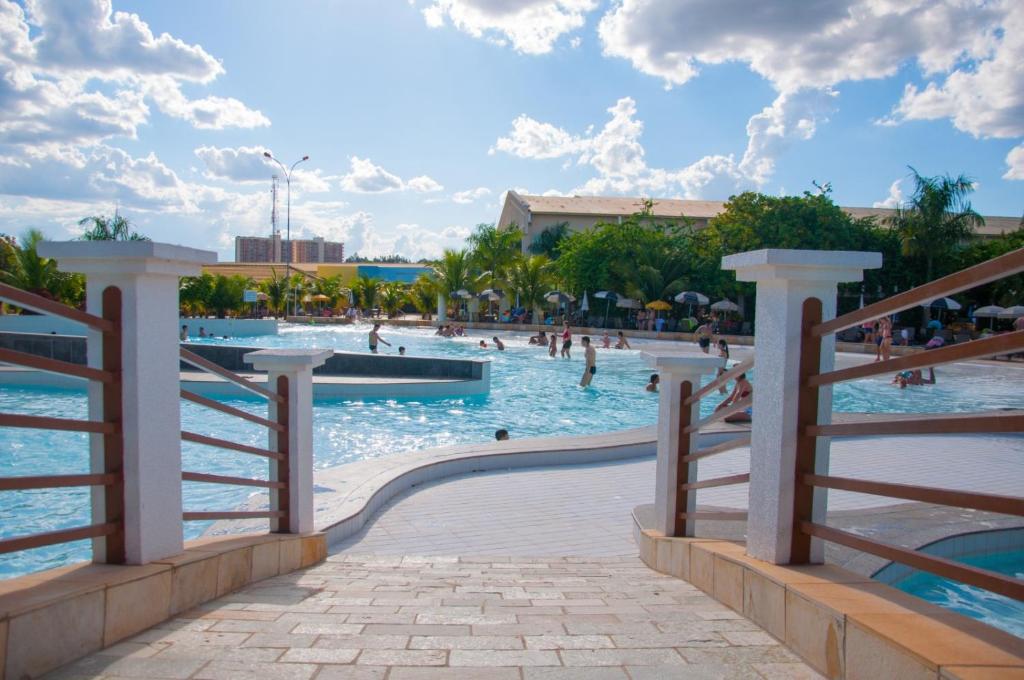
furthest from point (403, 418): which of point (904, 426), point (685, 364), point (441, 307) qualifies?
point (441, 307)

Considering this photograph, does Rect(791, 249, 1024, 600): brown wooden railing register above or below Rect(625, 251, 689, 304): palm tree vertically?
below

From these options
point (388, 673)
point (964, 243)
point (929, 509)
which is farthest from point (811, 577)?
point (964, 243)

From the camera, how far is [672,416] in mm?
4523

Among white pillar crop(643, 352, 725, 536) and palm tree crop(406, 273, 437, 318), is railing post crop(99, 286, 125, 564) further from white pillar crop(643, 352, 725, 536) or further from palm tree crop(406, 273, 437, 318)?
palm tree crop(406, 273, 437, 318)

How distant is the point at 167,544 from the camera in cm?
309

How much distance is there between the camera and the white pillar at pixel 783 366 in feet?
9.29

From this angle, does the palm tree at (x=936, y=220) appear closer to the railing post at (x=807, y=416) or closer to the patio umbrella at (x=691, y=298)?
the patio umbrella at (x=691, y=298)

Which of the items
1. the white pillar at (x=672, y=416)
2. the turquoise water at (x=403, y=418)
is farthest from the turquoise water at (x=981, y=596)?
Answer: the turquoise water at (x=403, y=418)

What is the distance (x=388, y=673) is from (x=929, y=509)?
560 centimetres

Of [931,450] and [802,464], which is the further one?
[931,450]

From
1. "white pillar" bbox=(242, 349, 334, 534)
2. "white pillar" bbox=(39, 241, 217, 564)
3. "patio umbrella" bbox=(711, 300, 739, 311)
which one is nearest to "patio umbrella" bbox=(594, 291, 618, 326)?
"patio umbrella" bbox=(711, 300, 739, 311)

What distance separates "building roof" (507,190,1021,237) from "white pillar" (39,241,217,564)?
57.9 meters

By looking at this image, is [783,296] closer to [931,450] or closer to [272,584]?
[272,584]

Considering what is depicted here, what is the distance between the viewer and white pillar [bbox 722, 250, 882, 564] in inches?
111
